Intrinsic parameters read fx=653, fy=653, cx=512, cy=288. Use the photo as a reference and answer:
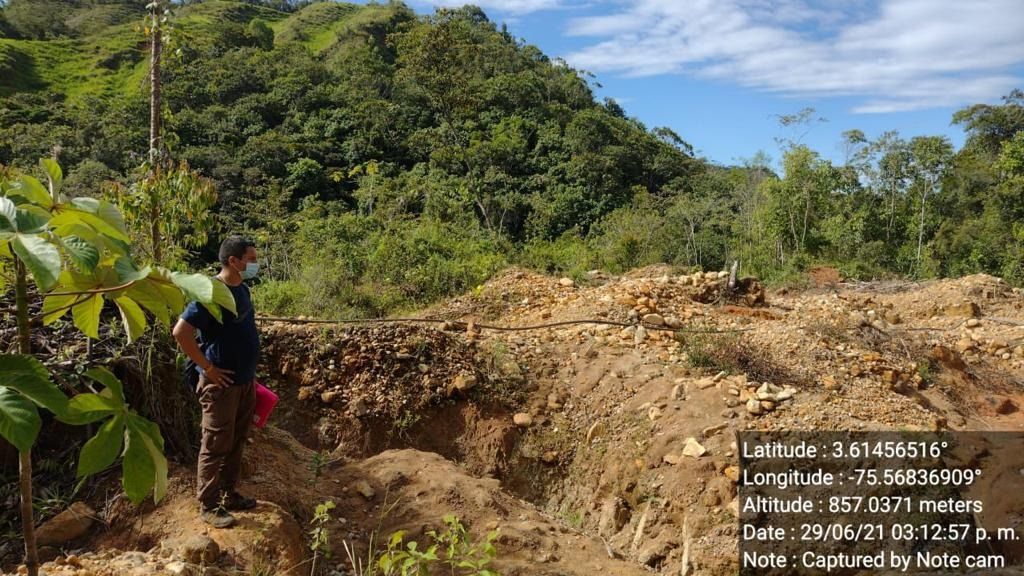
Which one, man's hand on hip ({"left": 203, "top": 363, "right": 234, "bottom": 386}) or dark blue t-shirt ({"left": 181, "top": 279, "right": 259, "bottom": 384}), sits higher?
dark blue t-shirt ({"left": 181, "top": 279, "right": 259, "bottom": 384})

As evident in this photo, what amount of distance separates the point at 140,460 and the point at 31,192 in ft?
1.61

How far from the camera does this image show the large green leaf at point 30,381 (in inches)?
34.4

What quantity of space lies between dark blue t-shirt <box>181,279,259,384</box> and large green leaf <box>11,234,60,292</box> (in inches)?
69.1

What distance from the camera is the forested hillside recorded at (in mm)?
9141

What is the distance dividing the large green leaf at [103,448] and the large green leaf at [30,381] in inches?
4.8

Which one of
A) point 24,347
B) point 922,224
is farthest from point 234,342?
point 922,224

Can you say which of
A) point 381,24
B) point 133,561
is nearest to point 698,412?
point 133,561

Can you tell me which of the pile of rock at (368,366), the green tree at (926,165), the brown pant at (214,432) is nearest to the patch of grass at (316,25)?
the green tree at (926,165)

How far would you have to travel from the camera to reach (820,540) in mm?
3568

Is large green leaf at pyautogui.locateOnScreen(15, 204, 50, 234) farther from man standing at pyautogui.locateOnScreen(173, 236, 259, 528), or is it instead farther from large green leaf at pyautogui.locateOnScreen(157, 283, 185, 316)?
man standing at pyautogui.locateOnScreen(173, 236, 259, 528)

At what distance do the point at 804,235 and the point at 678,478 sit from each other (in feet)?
40.0

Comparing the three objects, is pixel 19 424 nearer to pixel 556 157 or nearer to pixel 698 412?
pixel 698 412

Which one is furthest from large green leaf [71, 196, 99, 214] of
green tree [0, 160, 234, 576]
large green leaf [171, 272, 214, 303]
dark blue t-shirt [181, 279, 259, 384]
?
dark blue t-shirt [181, 279, 259, 384]

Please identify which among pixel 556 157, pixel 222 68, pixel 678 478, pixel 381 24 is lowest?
pixel 678 478
